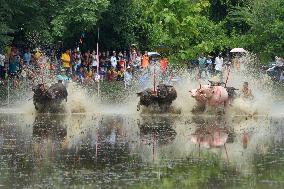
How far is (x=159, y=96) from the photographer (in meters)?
26.5

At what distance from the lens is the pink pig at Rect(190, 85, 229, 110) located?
86.0ft

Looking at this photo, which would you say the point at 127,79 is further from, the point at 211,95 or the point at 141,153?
the point at 141,153

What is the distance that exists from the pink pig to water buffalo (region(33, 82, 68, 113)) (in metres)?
3.98

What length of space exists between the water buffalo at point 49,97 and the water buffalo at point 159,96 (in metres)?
2.36

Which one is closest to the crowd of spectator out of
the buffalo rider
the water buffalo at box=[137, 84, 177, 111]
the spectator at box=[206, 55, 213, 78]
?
the spectator at box=[206, 55, 213, 78]

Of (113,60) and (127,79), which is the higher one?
(113,60)

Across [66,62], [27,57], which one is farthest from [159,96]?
[66,62]

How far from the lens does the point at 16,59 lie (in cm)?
3597

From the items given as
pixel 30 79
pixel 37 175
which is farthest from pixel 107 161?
pixel 30 79

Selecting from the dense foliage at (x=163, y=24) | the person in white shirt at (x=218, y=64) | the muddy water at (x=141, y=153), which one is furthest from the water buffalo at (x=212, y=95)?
the person in white shirt at (x=218, y=64)

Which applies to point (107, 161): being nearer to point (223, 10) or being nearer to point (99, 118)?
point (99, 118)

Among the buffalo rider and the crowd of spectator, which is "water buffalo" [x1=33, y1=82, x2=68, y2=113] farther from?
the crowd of spectator

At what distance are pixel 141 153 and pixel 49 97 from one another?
1041cm

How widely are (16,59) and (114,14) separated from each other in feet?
23.5
